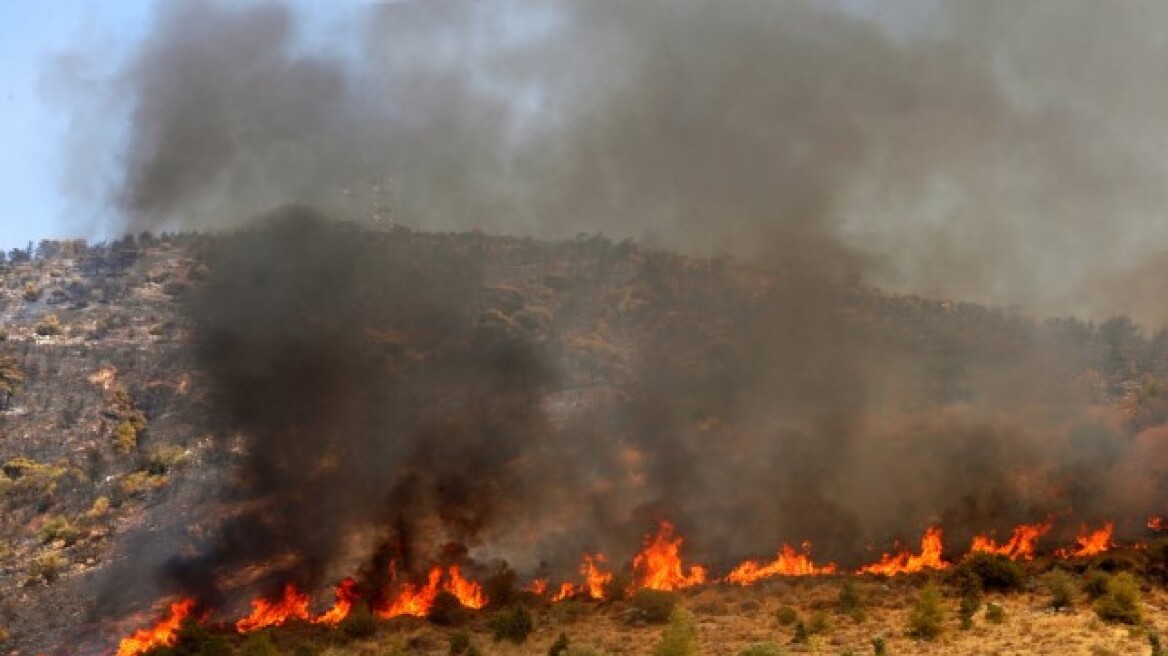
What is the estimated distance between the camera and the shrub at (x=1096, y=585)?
2745 centimetres

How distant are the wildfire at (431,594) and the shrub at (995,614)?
54.9 ft

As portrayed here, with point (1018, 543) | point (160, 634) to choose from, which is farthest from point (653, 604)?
point (160, 634)

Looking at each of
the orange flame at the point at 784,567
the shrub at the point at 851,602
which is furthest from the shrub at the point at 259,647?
the shrub at the point at 851,602

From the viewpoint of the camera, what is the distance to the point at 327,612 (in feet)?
104

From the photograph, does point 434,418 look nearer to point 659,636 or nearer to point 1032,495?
point 659,636

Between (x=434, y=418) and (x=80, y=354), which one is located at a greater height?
(x=80, y=354)

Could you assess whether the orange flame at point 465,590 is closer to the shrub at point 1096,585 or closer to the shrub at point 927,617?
the shrub at point 927,617

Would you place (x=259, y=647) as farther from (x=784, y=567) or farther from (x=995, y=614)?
(x=995, y=614)

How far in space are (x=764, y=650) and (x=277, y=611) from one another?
1823 centimetres

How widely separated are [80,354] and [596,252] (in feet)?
119

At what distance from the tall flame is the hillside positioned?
742mm

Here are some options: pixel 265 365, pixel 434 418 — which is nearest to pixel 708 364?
pixel 434 418

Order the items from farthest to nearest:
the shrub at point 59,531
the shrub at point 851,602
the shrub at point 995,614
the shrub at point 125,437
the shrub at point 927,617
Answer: the shrub at point 125,437
the shrub at point 59,531
the shrub at point 851,602
the shrub at point 995,614
the shrub at point 927,617

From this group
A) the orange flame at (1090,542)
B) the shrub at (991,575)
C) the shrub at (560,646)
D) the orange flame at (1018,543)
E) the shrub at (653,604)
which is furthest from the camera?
the orange flame at (1018,543)
